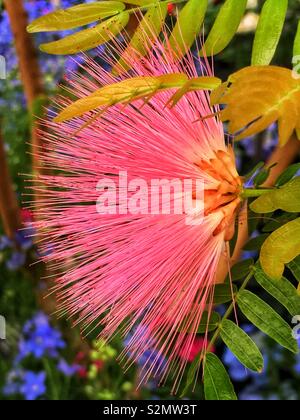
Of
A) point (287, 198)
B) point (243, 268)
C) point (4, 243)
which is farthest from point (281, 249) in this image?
point (4, 243)

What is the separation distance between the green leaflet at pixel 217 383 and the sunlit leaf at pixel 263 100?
0.27m

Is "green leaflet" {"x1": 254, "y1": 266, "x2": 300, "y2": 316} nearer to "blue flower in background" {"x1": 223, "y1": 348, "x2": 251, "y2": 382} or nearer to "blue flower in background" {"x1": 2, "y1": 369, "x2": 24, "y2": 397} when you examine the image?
"blue flower in background" {"x1": 223, "y1": 348, "x2": 251, "y2": 382}

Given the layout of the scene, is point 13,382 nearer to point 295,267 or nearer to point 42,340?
point 42,340

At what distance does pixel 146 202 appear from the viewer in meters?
0.58

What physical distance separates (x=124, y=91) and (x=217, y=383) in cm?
29

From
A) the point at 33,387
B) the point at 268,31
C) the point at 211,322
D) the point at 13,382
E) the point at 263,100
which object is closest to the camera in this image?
the point at 263,100

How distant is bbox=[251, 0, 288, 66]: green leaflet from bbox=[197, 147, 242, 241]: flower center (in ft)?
0.28

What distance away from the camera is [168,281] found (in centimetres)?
61

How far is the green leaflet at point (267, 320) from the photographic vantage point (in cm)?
59

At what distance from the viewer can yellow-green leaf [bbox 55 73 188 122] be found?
47 cm

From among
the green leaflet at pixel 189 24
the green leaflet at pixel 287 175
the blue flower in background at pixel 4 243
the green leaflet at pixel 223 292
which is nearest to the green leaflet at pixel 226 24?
the green leaflet at pixel 189 24

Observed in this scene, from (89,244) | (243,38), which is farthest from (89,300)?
(243,38)

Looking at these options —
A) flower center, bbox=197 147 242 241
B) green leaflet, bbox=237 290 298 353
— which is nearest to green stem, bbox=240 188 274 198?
flower center, bbox=197 147 242 241
